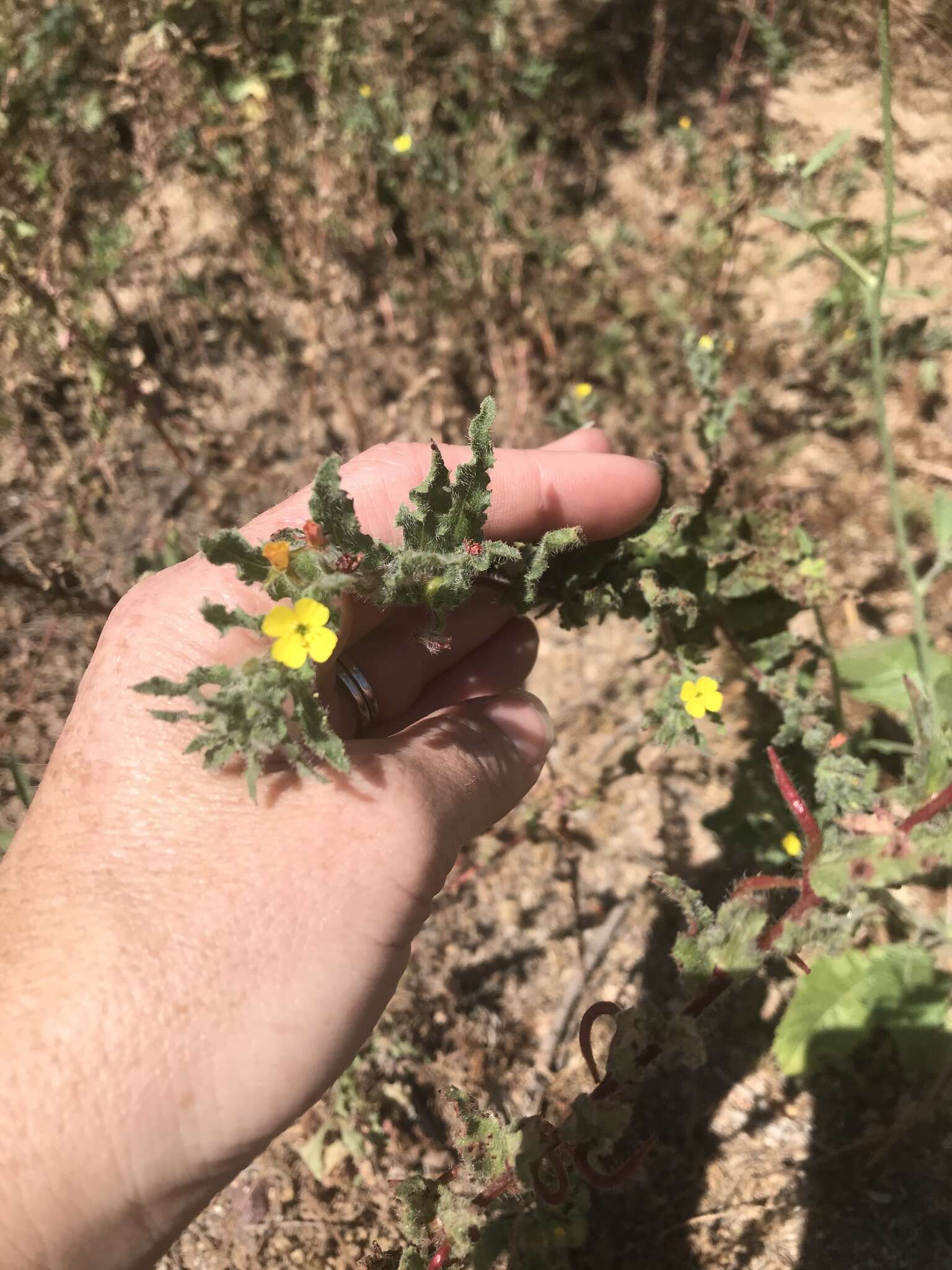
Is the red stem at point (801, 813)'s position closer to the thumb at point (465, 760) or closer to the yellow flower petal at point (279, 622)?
the thumb at point (465, 760)

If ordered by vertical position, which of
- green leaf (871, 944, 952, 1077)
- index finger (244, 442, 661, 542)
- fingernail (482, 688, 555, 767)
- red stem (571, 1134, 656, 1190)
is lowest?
green leaf (871, 944, 952, 1077)

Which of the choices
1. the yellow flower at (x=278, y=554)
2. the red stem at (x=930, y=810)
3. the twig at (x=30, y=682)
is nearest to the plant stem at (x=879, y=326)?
the red stem at (x=930, y=810)

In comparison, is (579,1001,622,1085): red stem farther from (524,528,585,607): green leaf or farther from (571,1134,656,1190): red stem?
(524,528,585,607): green leaf

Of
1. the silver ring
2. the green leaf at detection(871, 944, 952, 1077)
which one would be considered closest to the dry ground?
the green leaf at detection(871, 944, 952, 1077)

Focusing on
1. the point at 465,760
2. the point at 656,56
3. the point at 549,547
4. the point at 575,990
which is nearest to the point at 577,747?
the point at 575,990

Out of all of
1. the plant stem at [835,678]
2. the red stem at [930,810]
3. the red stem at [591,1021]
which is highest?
the red stem at [930,810]

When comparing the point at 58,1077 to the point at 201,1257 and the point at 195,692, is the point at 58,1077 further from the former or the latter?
the point at 201,1257

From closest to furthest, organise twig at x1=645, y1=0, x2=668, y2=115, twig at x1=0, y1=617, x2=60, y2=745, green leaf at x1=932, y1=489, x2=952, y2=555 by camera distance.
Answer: green leaf at x1=932, y1=489, x2=952, y2=555 → twig at x1=0, y1=617, x2=60, y2=745 → twig at x1=645, y1=0, x2=668, y2=115
